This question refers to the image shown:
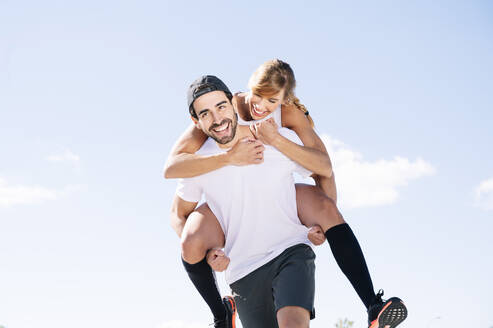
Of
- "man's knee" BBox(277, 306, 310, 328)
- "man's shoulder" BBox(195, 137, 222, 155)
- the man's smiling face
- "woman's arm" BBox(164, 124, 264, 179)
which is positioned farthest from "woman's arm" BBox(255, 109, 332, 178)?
"man's knee" BBox(277, 306, 310, 328)

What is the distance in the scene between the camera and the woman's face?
459 centimetres

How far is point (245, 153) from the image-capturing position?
14.4ft

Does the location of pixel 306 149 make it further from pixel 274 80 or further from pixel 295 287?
pixel 295 287

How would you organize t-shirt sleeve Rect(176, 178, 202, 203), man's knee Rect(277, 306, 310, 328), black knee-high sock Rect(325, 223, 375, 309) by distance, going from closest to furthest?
man's knee Rect(277, 306, 310, 328) < black knee-high sock Rect(325, 223, 375, 309) < t-shirt sleeve Rect(176, 178, 202, 203)

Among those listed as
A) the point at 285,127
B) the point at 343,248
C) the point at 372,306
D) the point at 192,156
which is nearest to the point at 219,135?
the point at 192,156

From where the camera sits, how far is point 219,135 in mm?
4535

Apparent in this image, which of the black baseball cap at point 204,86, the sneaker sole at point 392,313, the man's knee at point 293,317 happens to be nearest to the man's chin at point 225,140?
the black baseball cap at point 204,86

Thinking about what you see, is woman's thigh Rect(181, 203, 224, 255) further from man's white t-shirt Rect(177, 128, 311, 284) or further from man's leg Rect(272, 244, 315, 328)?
man's leg Rect(272, 244, 315, 328)

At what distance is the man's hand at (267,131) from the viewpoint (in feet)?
14.4

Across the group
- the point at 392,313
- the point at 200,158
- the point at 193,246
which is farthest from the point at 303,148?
the point at 392,313

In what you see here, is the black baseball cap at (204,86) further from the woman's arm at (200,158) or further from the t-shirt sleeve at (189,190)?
the t-shirt sleeve at (189,190)

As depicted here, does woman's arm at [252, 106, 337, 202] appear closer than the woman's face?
Yes

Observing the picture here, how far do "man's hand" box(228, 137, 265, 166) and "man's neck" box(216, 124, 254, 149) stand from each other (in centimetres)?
16

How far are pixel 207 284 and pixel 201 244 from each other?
0.46 m
